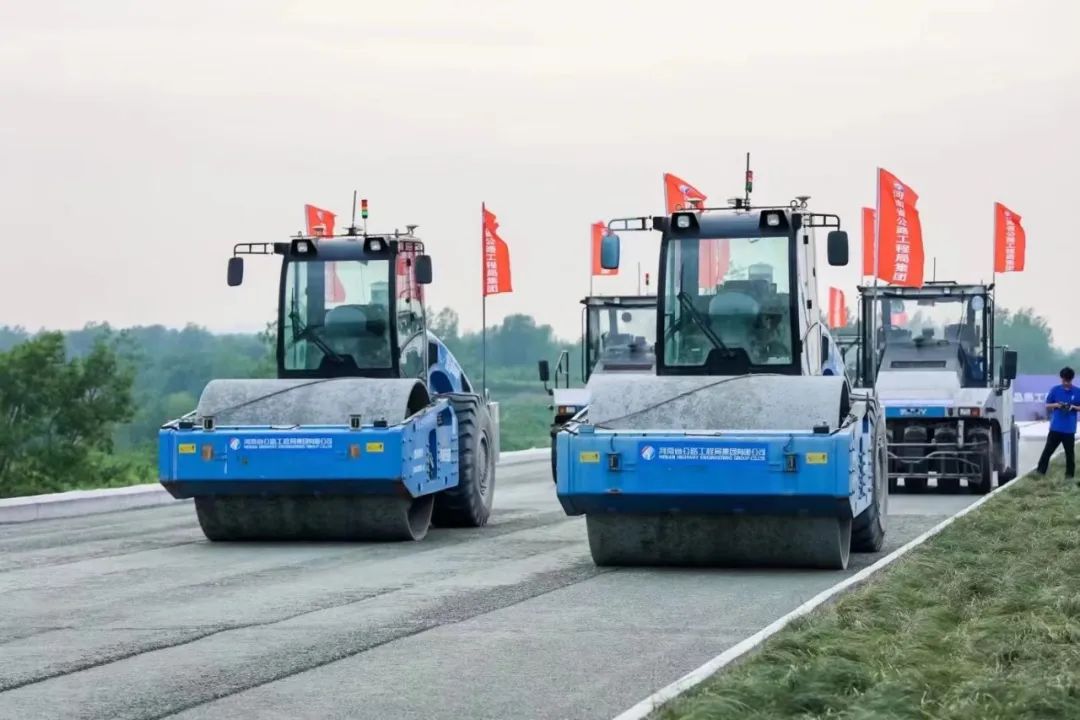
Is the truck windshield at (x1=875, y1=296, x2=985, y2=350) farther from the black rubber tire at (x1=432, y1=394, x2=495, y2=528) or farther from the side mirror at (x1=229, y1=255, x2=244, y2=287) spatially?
the side mirror at (x1=229, y1=255, x2=244, y2=287)

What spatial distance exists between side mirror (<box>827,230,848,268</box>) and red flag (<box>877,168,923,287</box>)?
14.0 metres

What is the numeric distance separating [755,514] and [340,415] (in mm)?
4963

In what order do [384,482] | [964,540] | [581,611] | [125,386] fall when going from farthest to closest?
[125,386] < [384,482] < [964,540] < [581,611]

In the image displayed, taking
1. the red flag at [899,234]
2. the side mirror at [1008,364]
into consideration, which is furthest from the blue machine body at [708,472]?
the red flag at [899,234]

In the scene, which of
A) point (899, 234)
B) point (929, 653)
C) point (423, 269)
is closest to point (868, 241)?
point (899, 234)

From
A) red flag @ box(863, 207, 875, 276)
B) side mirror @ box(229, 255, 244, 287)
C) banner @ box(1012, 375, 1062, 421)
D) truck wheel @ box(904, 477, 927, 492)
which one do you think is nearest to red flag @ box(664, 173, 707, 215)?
red flag @ box(863, 207, 875, 276)

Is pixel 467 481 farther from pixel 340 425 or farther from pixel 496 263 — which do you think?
pixel 496 263

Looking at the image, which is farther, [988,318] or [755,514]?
[988,318]

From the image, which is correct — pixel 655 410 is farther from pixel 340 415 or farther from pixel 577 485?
pixel 340 415

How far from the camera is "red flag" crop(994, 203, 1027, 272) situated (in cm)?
3631

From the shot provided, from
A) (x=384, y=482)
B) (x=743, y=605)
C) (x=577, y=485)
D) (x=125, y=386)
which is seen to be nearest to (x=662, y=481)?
(x=577, y=485)

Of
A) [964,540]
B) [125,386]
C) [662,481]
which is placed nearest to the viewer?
[662,481]

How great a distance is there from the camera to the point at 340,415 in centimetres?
1867

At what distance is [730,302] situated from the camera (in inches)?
687
